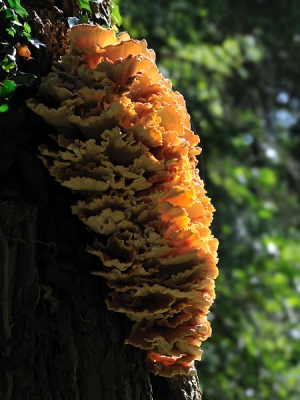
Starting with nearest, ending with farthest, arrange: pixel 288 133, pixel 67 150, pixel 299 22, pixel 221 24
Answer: pixel 67 150, pixel 299 22, pixel 221 24, pixel 288 133

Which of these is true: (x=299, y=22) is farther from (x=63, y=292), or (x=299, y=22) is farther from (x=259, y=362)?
(x=63, y=292)

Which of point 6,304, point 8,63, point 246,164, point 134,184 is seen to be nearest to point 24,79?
point 8,63

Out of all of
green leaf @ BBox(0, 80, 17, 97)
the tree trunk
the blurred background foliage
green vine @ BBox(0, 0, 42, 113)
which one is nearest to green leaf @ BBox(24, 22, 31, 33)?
green vine @ BBox(0, 0, 42, 113)

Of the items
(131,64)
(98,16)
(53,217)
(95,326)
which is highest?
(98,16)

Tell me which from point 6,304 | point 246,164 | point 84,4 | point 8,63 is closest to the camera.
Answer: point 6,304

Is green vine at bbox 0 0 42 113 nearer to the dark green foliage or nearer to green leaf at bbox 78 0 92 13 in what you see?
the dark green foliage

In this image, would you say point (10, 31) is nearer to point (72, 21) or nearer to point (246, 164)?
point (72, 21)

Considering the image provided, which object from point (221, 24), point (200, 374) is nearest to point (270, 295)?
point (200, 374)

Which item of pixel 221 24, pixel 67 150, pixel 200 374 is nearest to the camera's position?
pixel 67 150
